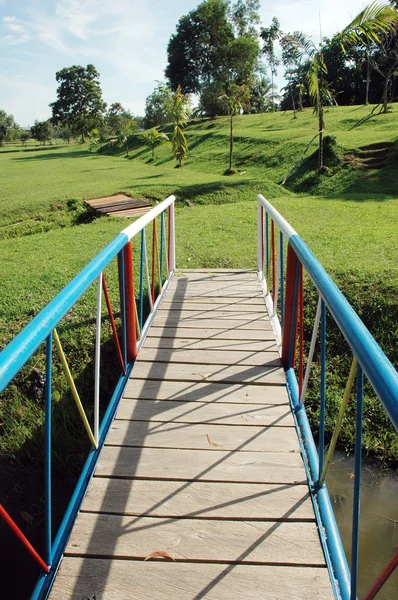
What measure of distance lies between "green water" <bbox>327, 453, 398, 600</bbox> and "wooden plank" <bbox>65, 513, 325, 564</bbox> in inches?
43.4

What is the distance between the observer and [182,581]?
1697 mm

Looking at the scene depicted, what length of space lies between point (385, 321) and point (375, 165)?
10014 millimetres

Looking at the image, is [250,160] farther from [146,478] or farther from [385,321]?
[146,478]

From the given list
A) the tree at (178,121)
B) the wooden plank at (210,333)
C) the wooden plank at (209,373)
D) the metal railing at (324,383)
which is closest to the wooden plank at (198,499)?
the metal railing at (324,383)

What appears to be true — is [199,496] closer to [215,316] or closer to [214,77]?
[215,316]

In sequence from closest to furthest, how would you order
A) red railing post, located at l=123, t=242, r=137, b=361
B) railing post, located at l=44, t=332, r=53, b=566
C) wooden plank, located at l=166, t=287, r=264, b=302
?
railing post, located at l=44, t=332, r=53, b=566, red railing post, located at l=123, t=242, r=137, b=361, wooden plank, located at l=166, t=287, r=264, b=302

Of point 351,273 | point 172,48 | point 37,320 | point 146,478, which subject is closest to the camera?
point 37,320

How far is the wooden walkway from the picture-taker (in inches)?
66.9

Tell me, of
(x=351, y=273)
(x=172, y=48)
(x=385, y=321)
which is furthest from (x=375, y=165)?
(x=172, y=48)

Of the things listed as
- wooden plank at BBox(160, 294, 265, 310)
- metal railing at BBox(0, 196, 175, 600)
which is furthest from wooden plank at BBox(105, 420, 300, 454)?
wooden plank at BBox(160, 294, 265, 310)

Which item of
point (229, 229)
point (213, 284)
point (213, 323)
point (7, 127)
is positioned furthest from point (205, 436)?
point (7, 127)

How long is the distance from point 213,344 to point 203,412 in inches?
36.8

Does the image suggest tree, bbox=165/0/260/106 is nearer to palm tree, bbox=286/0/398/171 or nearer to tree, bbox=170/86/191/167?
tree, bbox=170/86/191/167

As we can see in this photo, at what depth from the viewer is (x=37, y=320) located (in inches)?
57.8
